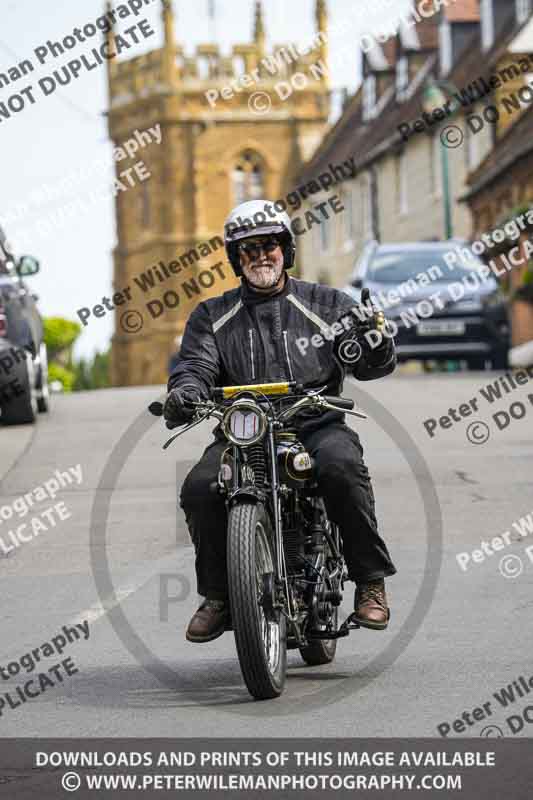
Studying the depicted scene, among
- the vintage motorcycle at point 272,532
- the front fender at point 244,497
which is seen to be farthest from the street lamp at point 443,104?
the front fender at point 244,497

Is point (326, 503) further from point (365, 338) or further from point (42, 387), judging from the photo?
point (42, 387)

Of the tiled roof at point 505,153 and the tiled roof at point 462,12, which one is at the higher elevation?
the tiled roof at point 462,12

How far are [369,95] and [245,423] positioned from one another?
213 feet

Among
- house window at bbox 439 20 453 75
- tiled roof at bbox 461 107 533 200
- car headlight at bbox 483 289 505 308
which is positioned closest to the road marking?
car headlight at bbox 483 289 505 308

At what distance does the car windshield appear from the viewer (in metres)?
28.2

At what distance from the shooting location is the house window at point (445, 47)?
57.2m

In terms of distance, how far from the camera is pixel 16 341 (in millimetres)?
19812

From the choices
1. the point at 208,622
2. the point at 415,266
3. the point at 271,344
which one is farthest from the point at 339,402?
the point at 415,266

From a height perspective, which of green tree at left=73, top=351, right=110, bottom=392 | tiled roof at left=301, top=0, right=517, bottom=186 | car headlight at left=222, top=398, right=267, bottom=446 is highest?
tiled roof at left=301, top=0, right=517, bottom=186

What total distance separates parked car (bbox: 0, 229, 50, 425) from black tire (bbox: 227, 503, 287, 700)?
1337cm

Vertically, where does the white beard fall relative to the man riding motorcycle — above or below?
above

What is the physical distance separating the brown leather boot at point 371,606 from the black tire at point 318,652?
220mm

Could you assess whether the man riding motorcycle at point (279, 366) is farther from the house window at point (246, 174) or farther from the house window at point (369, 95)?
A: the house window at point (246, 174)

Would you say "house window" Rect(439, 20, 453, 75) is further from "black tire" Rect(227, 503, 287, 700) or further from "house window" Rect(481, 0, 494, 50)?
"black tire" Rect(227, 503, 287, 700)
